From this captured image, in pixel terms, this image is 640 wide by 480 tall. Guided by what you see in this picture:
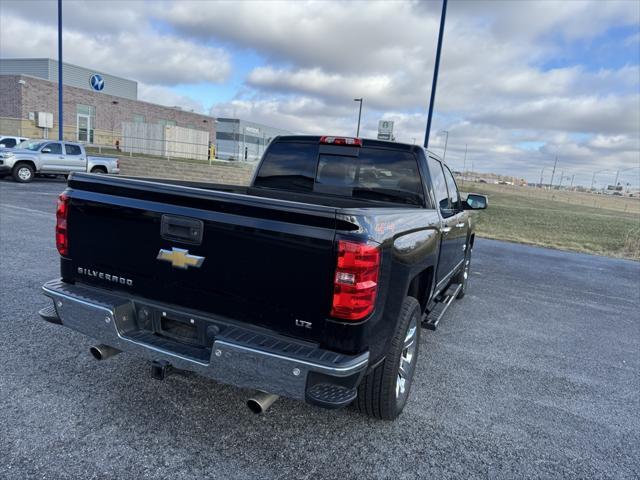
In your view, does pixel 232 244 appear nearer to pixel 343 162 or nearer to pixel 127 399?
pixel 127 399

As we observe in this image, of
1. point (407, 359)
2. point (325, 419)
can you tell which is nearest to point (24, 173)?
point (325, 419)

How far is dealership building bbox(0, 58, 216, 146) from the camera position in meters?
31.2

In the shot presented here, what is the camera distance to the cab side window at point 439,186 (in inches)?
170

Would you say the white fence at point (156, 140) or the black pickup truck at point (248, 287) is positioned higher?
the white fence at point (156, 140)

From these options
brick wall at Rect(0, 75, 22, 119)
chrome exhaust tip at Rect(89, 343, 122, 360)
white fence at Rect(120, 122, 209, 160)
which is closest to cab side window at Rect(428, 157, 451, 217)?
chrome exhaust tip at Rect(89, 343, 122, 360)

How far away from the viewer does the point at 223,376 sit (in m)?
2.48

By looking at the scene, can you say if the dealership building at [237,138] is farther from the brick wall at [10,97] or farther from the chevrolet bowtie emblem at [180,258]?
the chevrolet bowtie emblem at [180,258]

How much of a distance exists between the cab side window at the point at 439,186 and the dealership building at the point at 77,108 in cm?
2852

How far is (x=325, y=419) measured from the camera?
3123 millimetres

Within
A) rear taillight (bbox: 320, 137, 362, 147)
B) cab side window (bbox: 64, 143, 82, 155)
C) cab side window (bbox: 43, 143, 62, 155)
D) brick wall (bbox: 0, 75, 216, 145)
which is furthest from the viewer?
brick wall (bbox: 0, 75, 216, 145)

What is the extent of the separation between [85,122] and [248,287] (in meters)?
39.2

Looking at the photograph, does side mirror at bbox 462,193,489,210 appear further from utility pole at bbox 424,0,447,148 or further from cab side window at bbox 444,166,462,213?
utility pole at bbox 424,0,447,148

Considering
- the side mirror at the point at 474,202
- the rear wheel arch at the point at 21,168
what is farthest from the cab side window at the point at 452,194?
the rear wheel arch at the point at 21,168

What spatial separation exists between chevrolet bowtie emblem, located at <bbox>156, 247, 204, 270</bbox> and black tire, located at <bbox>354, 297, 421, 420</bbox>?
129 centimetres
